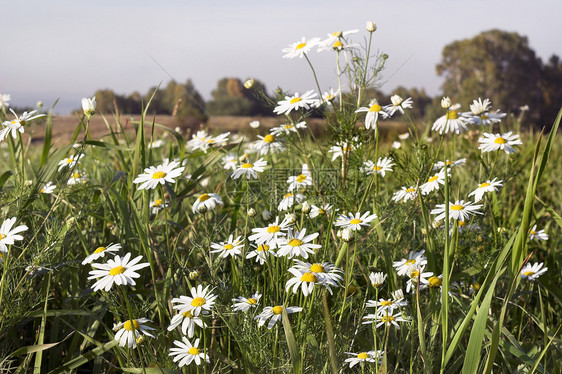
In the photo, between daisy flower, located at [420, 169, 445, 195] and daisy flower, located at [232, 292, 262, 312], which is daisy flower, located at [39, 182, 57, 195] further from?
daisy flower, located at [420, 169, 445, 195]

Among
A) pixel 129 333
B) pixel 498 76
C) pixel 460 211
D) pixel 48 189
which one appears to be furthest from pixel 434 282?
pixel 498 76

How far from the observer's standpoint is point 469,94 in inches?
1316

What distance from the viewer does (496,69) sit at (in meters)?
35.4

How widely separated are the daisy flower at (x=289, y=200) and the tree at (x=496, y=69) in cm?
3376

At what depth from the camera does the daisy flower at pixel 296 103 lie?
73.5 inches

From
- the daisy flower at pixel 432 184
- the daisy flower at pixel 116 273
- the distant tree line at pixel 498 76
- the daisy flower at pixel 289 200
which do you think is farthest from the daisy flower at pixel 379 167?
the distant tree line at pixel 498 76

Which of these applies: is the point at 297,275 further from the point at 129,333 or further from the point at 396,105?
the point at 396,105

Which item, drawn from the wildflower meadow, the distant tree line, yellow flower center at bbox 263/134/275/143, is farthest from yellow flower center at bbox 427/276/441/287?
the distant tree line

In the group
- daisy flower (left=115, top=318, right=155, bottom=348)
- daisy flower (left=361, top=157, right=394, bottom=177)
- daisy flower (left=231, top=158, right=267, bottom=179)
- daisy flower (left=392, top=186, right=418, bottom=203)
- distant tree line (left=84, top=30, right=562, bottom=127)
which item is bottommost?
distant tree line (left=84, top=30, right=562, bottom=127)

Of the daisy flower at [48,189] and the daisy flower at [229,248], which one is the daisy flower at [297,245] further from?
the daisy flower at [48,189]

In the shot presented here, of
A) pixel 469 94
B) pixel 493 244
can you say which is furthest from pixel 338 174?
pixel 469 94

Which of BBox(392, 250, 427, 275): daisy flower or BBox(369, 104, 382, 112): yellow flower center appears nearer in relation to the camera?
BBox(392, 250, 427, 275): daisy flower

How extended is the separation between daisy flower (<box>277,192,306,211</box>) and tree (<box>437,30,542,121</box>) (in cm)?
3376

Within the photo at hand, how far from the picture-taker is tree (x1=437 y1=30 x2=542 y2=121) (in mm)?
34375
